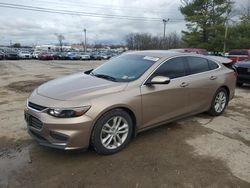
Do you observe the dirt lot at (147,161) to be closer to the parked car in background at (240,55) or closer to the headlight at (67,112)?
the headlight at (67,112)

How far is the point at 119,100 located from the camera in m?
4.16

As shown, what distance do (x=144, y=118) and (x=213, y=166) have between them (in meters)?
1.28

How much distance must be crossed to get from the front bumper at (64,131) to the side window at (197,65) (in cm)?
262

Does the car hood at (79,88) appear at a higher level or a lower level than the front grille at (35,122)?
higher

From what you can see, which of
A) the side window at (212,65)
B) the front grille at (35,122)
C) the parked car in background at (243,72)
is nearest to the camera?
the front grille at (35,122)

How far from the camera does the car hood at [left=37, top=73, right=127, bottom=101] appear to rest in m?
4.05

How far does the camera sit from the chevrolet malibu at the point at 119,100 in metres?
3.85

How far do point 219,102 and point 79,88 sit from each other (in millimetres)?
3533

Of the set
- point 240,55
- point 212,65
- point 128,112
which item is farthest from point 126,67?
point 240,55

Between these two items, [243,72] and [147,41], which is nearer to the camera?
[243,72]

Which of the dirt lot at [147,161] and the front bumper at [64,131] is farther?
the front bumper at [64,131]

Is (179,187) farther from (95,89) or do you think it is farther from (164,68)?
(164,68)

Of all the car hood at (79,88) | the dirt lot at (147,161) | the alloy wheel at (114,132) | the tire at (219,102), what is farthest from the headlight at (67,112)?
the tire at (219,102)

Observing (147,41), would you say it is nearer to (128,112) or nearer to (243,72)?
(243,72)
